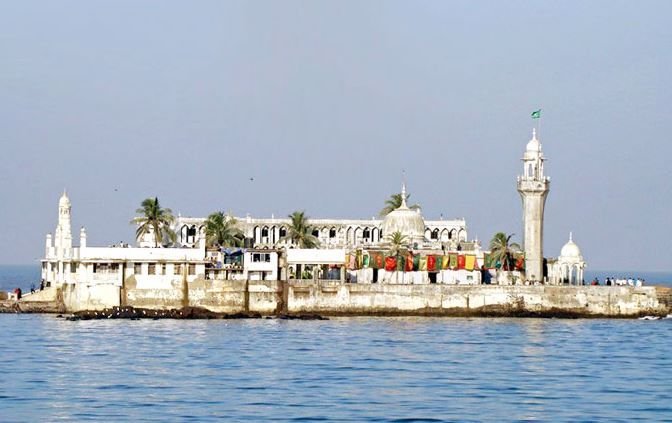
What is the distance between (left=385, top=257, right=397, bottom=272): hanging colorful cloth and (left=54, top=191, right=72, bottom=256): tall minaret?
986 inches

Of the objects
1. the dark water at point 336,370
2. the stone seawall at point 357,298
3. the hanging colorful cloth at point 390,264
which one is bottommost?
the dark water at point 336,370

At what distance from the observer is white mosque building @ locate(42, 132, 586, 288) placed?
115 metres

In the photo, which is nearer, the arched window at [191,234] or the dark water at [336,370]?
the dark water at [336,370]

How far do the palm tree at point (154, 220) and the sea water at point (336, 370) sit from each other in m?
15.1

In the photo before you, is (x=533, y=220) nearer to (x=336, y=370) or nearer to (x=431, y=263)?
(x=431, y=263)

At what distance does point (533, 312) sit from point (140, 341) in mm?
34283

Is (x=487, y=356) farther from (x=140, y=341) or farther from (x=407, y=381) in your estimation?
(x=140, y=341)

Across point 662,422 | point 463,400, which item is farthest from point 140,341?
point 662,422

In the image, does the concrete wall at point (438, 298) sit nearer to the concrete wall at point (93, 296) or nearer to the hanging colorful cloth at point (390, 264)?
the hanging colorful cloth at point (390, 264)

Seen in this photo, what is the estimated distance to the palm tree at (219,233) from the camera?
5027 inches

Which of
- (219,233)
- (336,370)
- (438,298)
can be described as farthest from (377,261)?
(336,370)

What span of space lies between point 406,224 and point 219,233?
1623 cm

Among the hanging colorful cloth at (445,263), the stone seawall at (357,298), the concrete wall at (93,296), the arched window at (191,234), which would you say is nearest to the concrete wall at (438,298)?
the stone seawall at (357,298)

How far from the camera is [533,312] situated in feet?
379
